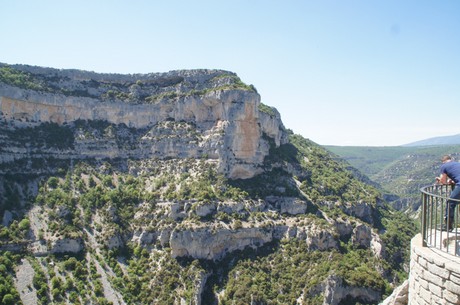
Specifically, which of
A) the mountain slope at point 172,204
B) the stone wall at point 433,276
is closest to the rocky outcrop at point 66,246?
the mountain slope at point 172,204

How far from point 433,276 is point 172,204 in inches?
2092

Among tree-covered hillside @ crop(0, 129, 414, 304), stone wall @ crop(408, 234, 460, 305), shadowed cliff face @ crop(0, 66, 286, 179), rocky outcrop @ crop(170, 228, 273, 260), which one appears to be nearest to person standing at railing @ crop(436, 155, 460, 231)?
stone wall @ crop(408, 234, 460, 305)

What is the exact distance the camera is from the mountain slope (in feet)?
158

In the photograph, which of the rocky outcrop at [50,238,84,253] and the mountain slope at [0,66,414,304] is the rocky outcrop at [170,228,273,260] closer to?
the mountain slope at [0,66,414,304]

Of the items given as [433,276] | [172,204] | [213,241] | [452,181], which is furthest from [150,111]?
[433,276]

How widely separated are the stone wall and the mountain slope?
38.6m

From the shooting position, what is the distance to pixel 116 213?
60719 millimetres

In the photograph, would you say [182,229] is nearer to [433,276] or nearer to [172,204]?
[172,204]

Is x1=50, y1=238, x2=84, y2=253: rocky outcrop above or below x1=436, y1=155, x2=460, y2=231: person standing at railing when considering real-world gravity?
below

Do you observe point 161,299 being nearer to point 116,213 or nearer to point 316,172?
point 116,213

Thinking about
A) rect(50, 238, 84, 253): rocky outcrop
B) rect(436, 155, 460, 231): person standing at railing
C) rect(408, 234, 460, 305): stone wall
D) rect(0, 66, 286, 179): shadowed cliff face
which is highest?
rect(0, 66, 286, 179): shadowed cliff face

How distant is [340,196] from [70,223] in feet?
158

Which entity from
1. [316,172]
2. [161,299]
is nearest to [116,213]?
[161,299]

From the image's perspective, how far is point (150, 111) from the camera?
78750 millimetres
